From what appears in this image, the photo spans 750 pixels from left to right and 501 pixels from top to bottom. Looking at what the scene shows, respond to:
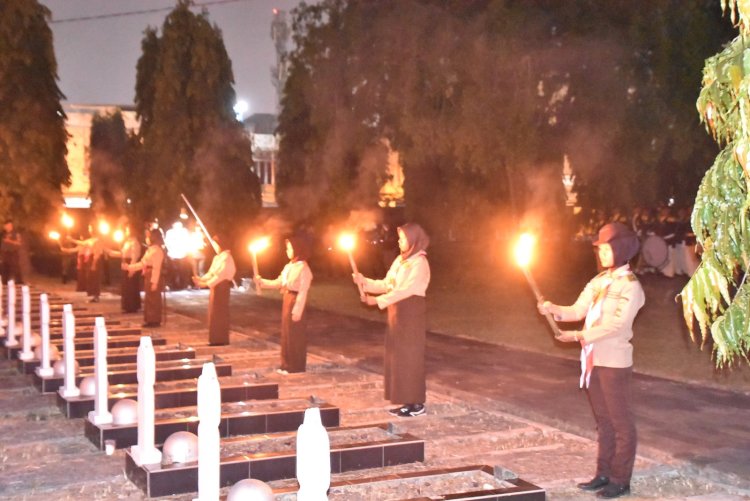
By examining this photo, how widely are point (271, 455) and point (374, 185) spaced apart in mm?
18412

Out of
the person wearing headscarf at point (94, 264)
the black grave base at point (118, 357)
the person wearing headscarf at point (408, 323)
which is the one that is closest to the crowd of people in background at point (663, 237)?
the person wearing headscarf at point (94, 264)

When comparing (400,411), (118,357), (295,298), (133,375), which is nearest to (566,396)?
(400,411)

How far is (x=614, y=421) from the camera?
688cm

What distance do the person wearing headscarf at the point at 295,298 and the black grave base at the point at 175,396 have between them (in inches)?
64.9

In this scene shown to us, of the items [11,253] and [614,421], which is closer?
[614,421]

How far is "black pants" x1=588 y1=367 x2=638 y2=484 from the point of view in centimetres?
685

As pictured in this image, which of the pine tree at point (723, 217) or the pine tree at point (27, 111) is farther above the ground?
the pine tree at point (27, 111)

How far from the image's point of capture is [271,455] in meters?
7.56

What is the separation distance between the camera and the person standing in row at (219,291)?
14961mm

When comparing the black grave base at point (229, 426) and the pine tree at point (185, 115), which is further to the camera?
the pine tree at point (185, 115)

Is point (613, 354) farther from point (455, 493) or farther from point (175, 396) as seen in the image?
point (175, 396)

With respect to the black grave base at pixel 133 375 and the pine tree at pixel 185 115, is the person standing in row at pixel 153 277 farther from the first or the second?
the pine tree at pixel 185 115

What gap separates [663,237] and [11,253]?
55.5ft

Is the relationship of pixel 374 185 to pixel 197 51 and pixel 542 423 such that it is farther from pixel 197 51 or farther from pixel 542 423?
pixel 542 423
